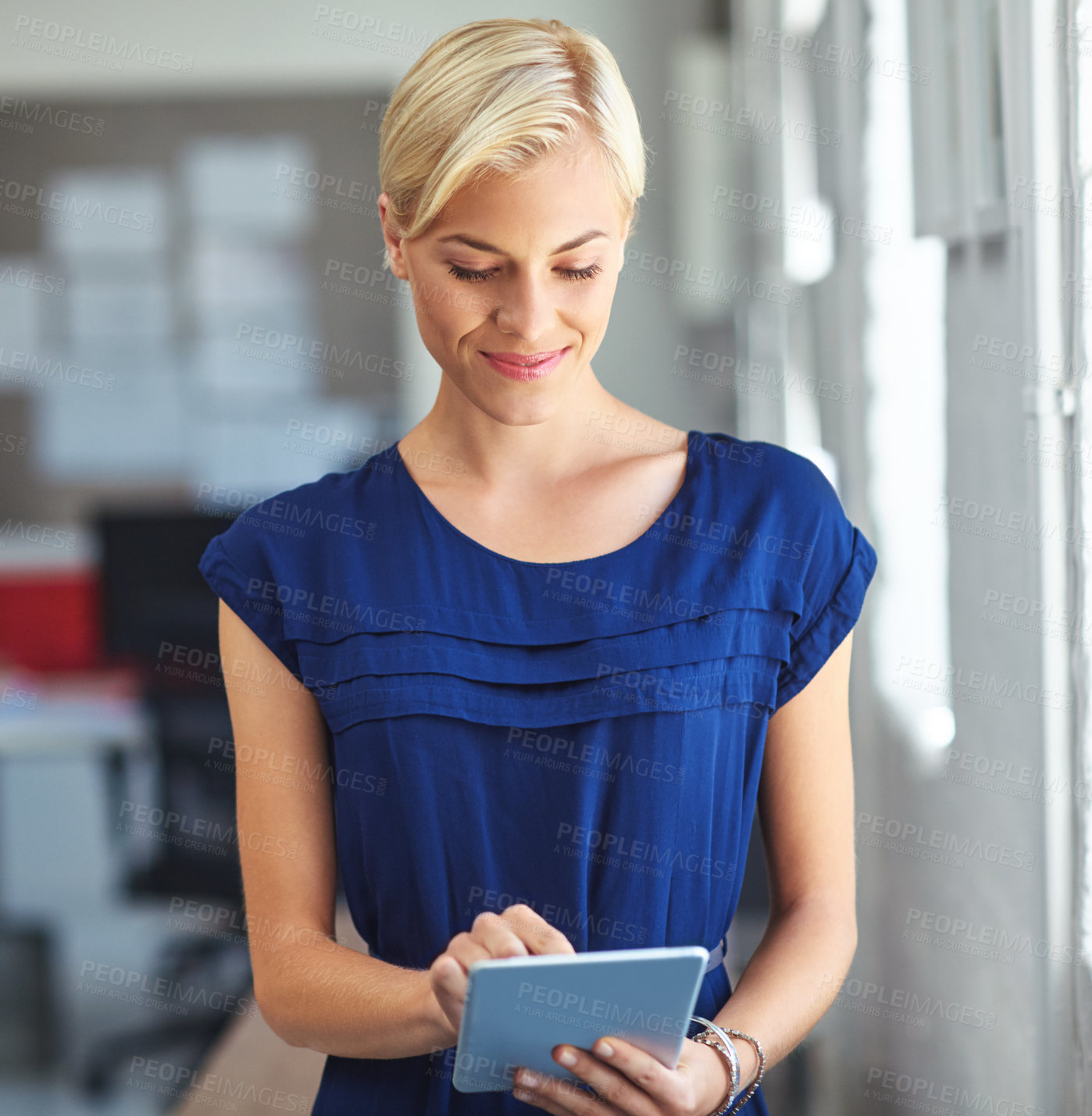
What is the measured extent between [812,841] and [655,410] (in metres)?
4.19

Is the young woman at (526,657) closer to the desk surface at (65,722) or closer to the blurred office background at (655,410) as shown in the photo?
the blurred office background at (655,410)

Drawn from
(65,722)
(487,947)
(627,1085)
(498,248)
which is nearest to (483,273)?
(498,248)

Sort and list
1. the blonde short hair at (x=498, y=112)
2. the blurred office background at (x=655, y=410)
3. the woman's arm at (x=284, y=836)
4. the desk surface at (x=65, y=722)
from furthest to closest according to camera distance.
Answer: the desk surface at (x=65, y=722), the blurred office background at (x=655, y=410), the woman's arm at (x=284, y=836), the blonde short hair at (x=498, y=112)

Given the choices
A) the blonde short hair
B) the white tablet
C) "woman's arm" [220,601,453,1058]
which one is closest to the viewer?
the white tablet

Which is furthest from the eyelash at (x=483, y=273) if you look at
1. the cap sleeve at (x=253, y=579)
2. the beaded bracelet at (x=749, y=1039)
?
the beaded bracelet at (x=749, y=1039)

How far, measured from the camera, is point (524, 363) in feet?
3.19

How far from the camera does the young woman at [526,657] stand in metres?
0.94

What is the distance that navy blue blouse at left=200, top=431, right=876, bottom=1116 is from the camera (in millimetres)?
1006

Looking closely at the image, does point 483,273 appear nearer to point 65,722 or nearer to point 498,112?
point 498,112

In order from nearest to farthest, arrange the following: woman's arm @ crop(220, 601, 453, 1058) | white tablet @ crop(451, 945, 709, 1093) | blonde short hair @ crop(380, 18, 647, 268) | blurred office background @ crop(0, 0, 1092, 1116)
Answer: white tablet @ crop(451, 945, 709, 1093)
blonde short hair @ crop(380, 18, 647, 268)
woman's arm @ crop(220, 601, 453, 1058)
blurred office background @ crop(0, 0, 1092, 1116)

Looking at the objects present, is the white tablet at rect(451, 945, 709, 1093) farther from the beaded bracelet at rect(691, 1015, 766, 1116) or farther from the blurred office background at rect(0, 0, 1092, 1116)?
the blurred office background at rect(0, 0, 1092, 1116)

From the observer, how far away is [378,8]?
17.1ft

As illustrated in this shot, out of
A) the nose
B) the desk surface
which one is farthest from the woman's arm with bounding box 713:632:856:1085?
the desk surface

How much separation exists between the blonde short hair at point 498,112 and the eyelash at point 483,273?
→ 0.04 meters
